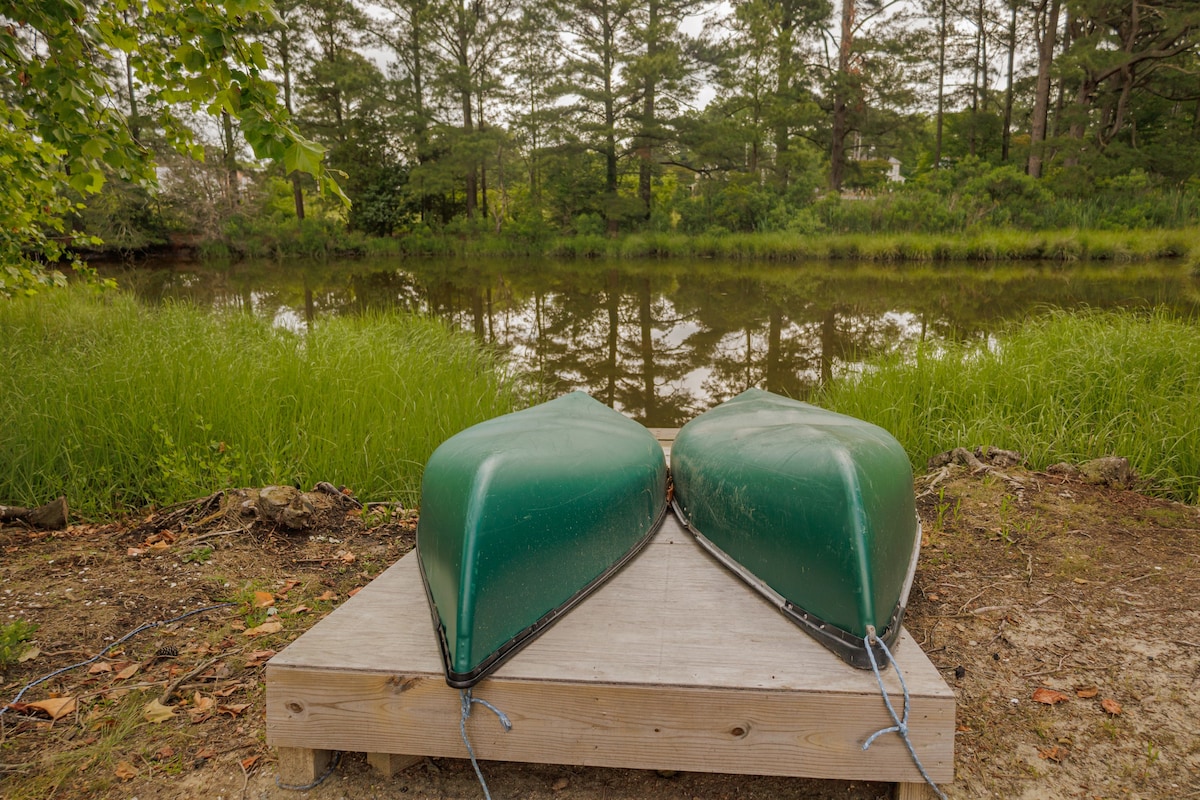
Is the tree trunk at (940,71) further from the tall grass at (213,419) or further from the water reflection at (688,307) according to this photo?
the tall grass at (213,419)

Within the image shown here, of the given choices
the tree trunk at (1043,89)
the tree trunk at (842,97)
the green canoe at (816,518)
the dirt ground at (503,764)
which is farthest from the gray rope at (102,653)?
the tree trunk at (1043,89)

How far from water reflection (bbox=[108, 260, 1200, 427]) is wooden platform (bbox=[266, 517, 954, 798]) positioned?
3970 mm

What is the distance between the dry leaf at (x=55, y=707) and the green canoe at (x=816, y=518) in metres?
1.87

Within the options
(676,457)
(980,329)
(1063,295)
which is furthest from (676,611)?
(1063,295)

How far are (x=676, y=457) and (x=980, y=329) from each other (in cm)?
716

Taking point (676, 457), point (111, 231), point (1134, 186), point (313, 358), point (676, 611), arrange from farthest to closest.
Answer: point (111, 231)
point (1134, 186)
point (313, 358)
point (676, 457)
point (676, 611)

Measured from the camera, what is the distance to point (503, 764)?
5.87 ft

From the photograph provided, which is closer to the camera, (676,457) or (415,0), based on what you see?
(676,457)

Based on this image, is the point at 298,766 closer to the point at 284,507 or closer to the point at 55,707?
the point at 55,707

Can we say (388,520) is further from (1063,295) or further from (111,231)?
(111,231)

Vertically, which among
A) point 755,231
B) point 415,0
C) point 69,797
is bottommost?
point 69,797

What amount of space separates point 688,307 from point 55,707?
9.61 metres

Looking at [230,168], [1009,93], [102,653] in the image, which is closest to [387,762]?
[102,653]

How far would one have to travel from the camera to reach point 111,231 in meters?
20.1
